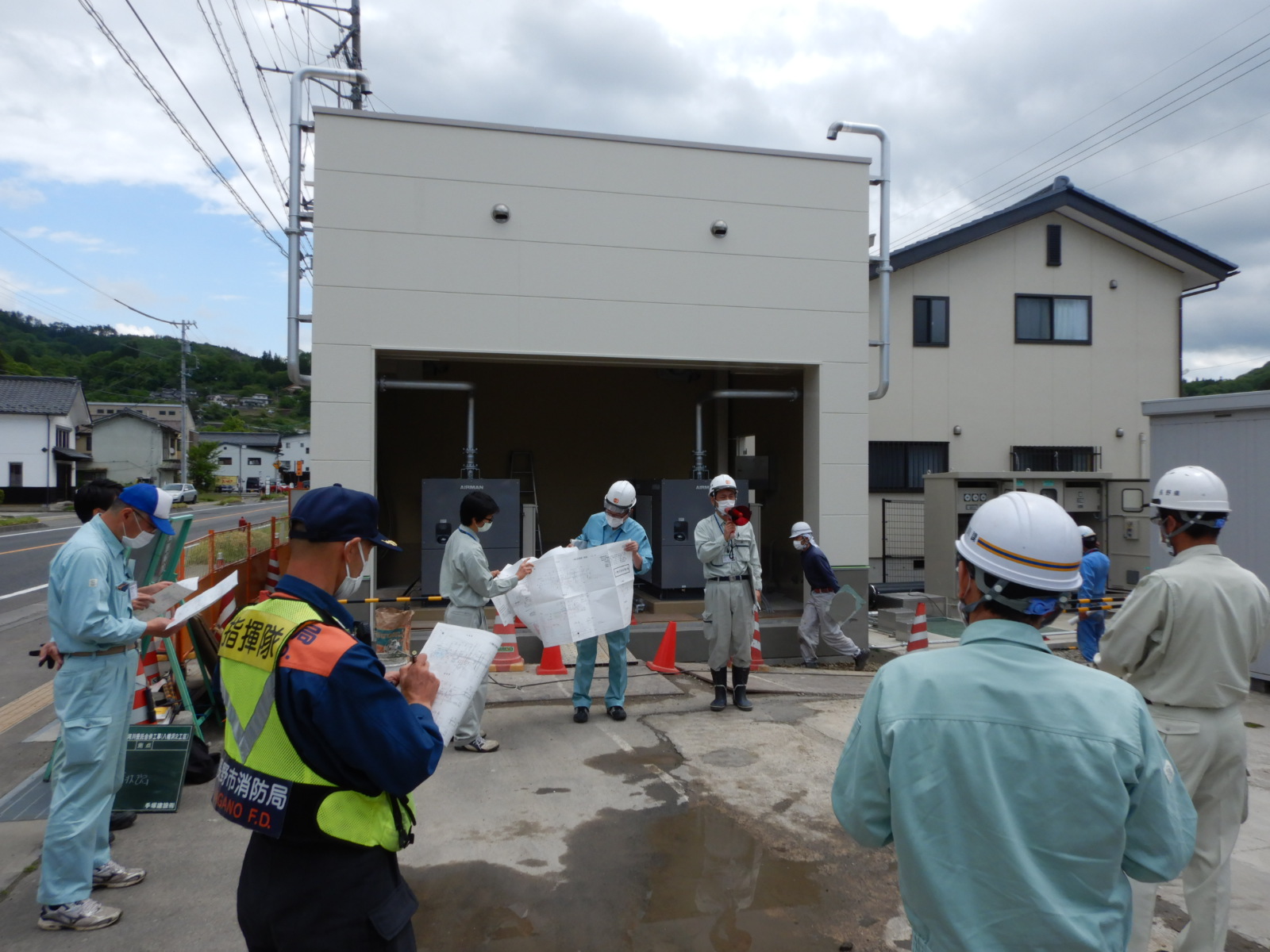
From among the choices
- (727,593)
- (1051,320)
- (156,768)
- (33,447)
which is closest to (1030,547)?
(156,768)

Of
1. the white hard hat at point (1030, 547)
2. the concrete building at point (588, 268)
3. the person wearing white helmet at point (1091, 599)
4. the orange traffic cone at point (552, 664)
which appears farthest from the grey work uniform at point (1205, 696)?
the concrete building at point (588, 268)

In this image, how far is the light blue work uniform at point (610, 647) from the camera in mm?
6848

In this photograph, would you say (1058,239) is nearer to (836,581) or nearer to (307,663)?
(836,581)

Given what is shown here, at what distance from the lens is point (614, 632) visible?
6922 mm

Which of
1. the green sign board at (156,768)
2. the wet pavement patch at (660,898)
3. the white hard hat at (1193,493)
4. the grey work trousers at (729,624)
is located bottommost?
the wet pavement patch at (660,898)

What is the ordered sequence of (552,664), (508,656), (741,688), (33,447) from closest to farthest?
1. (741,688)
2. (552,664)
3. (508,656)
4. (33,447)

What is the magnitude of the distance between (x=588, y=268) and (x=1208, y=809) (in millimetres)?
8225

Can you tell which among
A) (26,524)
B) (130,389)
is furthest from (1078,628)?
(130,389)

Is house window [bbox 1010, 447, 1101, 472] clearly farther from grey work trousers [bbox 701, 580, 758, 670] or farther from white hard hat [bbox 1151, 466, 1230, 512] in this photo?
white hard hat [bbox 1151, 466, 1230, 512]

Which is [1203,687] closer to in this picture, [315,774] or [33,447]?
[315,774]

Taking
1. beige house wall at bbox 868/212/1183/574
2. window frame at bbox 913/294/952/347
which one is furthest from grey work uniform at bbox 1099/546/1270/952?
window frame at bbox 913/294/952/347

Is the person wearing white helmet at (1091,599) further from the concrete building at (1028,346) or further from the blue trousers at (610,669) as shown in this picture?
the concrete building at (1028,346)

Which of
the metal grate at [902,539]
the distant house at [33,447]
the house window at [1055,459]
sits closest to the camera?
the metal grate at [902,539]

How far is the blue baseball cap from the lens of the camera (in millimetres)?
4066
